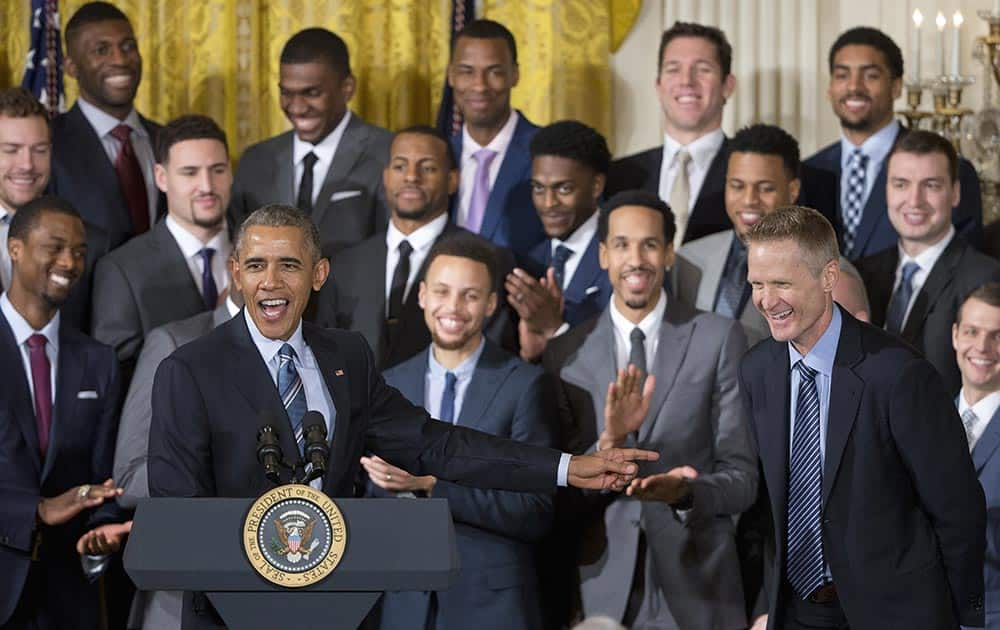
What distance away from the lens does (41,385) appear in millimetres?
5695

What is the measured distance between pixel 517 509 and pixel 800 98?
3.37m

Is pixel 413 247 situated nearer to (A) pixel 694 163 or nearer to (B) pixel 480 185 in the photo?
(B) pixel 480 185

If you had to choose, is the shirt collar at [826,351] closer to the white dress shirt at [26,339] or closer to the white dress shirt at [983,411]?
the white dress shirt at [983,411]

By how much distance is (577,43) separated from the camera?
26.4 feet

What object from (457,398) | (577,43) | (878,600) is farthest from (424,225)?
(878,600)

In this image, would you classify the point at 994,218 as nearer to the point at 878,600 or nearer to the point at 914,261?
the point at 914,261

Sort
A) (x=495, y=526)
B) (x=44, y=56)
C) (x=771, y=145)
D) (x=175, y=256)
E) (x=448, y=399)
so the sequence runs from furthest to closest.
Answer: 1. (x=44, y=56)
2. (x=771, y=145)
3. (x=175, y=256)
4. (x=448, y=399)
5. (x=495, y=526)

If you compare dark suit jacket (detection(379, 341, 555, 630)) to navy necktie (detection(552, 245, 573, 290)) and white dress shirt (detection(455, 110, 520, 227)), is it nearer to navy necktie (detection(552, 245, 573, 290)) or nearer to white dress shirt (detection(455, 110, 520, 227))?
navy necktie (detection(552, 245, 573, 290))

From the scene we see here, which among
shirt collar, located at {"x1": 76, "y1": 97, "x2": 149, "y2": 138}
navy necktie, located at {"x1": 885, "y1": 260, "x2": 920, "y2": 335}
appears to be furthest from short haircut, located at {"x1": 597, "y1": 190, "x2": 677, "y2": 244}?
shirt collar, located at {"x1": 76, "y1": 97, "x2": 149, "y2": 138}

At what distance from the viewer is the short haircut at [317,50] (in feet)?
22.6

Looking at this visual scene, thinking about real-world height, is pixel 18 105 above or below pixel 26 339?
above

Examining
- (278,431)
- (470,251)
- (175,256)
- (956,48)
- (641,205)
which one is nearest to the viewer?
(278,431)

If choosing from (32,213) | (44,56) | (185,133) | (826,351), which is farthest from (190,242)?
(826,351)

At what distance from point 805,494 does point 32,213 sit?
2.85 meters
